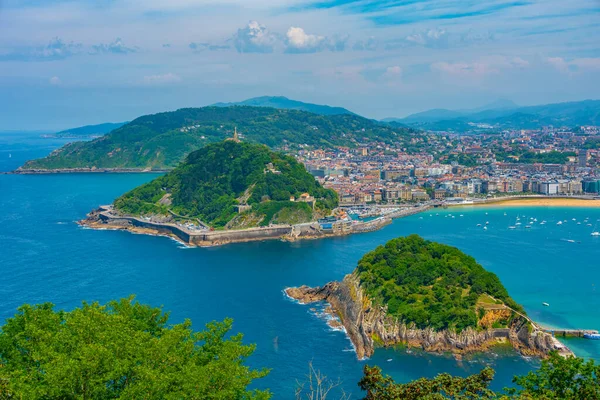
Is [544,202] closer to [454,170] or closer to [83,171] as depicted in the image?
[454,170]

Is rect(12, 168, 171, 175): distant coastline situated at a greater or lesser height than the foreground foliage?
greater

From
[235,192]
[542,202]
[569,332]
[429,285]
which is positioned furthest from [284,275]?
[542,202]

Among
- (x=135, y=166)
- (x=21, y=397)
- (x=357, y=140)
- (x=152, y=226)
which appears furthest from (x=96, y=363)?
(x=357, y=140)

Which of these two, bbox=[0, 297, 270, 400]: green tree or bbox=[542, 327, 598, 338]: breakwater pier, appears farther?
bbox=[542, 327, 598, 338]: breakwater pier

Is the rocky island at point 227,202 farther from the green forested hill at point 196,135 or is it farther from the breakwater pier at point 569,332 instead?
the green forested hill at point 196,135

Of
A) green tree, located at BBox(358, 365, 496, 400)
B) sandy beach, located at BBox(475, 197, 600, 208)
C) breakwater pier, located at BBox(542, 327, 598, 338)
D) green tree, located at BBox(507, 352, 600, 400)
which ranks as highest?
green tree, located at BBox(507, 352, 600, 400)

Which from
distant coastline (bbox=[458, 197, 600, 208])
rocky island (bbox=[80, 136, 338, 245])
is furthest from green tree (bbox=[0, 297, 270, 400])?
distant coastline (bbox=[458, 197, 600, 208])

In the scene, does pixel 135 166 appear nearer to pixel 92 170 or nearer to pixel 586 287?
pixel 92 170

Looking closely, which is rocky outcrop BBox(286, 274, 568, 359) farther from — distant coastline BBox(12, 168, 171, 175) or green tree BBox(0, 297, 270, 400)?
distant coastline BBox(12, 168, 171, 175)
